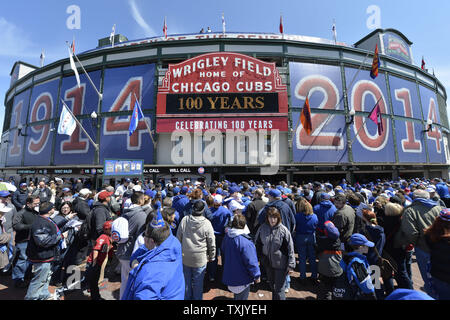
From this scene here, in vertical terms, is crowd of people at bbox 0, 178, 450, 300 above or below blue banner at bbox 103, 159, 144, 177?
below

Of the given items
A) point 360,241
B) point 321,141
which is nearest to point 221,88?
point 321,141

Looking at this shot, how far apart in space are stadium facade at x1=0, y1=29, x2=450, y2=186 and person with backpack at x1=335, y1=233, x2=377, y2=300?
48.3ft

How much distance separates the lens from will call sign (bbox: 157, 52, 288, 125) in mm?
17891

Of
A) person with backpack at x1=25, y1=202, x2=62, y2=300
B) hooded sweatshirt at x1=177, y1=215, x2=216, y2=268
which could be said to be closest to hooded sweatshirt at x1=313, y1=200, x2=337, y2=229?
hooded sweatshirt at x1=177, y1=215, x2=216, y2=268

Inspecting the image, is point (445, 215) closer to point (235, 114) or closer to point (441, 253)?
point (441, 253)

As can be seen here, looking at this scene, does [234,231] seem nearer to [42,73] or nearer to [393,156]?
[393,156]

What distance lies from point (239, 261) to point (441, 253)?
112 inches

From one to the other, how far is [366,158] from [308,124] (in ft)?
33.3

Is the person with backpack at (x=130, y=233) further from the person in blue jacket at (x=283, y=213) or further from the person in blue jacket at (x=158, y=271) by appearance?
the person in blue jacket at (x=283, y=213)

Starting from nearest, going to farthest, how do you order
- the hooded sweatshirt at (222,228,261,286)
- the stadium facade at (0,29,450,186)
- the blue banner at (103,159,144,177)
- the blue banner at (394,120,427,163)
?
the hooded sweatshirt at (222,228,261,286)
the blue banner at (103,159,144,177)
the stadium facade at (0,29,450,186)
the blue banner at (394,120,427,163)

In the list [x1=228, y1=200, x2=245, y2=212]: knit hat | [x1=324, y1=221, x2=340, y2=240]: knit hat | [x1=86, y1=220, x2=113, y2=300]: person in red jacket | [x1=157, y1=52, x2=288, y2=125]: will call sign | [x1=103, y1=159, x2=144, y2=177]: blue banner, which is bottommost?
[x1=86, y1=220, x2=113, y2=300]: person in red jacket

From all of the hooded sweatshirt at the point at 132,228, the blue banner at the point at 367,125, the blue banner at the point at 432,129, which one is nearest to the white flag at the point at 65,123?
the hooded sweatshirt at the point at 132,228

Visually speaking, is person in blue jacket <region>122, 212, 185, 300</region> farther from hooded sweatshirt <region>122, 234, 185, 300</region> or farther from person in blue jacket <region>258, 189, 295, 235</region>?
person in blue jacket <region>258, 189, 295, 235</region>

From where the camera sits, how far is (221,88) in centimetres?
1842
